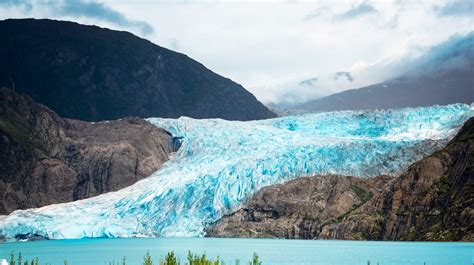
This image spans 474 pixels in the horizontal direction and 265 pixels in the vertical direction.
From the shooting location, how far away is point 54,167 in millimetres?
104125

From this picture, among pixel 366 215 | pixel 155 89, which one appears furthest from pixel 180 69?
pixel 366 215

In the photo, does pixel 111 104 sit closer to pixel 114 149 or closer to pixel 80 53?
pixel 80 53

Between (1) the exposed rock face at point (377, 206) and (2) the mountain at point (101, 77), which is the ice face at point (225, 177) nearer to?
(1) the exposed rock face at point (377, 206)

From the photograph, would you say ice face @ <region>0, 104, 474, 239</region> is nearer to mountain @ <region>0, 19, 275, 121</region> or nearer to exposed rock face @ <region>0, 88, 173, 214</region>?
exposed rock face @ <region>0, 88, 173, 214</region>

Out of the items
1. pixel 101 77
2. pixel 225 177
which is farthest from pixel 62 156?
pixel 101 77

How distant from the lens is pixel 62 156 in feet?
352

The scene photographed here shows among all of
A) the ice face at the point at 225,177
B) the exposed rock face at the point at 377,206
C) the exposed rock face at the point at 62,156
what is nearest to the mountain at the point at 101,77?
the exposed rock face at the point at 62,156

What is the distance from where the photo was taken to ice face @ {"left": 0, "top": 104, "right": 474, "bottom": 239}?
81500 mm

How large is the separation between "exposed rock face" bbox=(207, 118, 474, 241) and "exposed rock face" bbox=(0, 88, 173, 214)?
2373cm

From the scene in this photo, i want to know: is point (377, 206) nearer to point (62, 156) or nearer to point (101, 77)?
point (62, 156)

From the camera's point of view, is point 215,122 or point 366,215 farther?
point 215,122

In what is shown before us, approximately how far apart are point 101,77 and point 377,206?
9678cm

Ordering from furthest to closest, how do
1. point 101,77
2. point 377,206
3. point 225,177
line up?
1. point 101,77
2. point 225,177
3. point 377,206

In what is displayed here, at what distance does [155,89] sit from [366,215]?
93.3 meters
